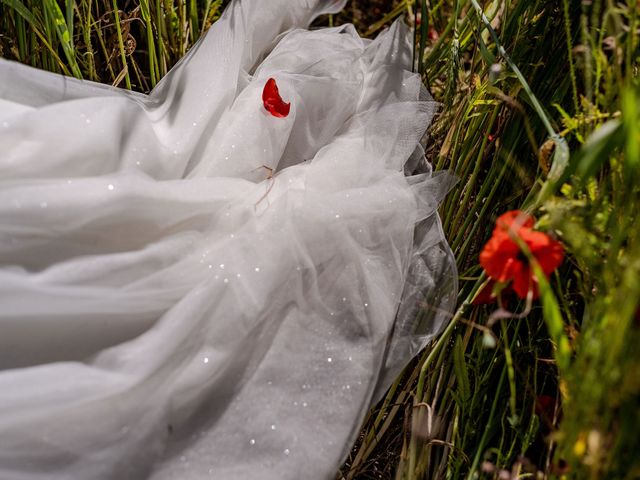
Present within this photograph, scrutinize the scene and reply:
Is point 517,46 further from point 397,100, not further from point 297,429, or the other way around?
point 297,429

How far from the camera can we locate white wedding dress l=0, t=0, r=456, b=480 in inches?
30.7

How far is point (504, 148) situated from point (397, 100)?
7.4 inches

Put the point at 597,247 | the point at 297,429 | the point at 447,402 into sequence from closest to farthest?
the point at 597,247 → the point at 297,429 → the point at 447,402

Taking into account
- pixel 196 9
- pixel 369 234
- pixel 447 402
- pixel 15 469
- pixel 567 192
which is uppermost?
pixel 196 9

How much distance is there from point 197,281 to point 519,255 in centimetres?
38

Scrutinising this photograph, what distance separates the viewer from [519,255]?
76 centimetres

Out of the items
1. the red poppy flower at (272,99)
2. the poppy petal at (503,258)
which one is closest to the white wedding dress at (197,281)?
the red poppy flower at (272,99)

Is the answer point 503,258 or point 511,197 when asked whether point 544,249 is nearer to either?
point 503,258

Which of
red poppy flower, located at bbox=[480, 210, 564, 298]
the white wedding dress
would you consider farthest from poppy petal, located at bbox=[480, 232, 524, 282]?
the white wedding dress

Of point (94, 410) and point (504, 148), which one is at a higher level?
point (504, 148)

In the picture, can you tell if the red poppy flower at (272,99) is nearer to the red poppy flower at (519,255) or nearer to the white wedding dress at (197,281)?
the white wedding dress at (197,281)

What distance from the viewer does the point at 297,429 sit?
842 millimetres

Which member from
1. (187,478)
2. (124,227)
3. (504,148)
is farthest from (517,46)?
(187,478)

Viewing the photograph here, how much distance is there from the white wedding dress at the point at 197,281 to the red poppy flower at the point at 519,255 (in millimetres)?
164
